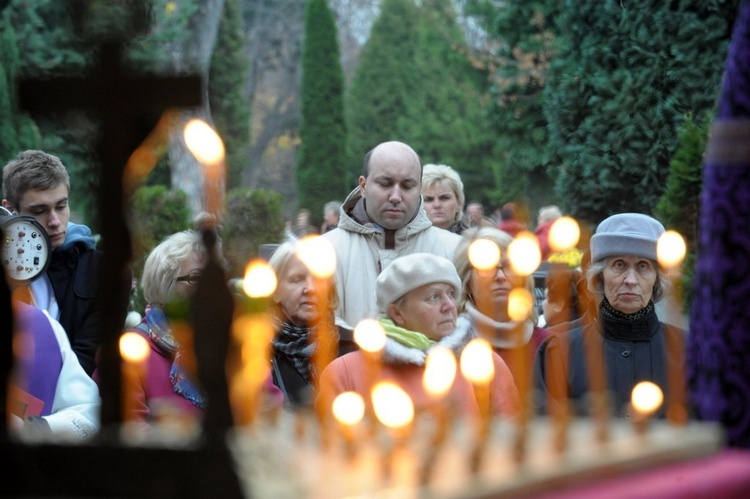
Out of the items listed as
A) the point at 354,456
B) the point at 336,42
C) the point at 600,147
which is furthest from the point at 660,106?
the point at 336,42

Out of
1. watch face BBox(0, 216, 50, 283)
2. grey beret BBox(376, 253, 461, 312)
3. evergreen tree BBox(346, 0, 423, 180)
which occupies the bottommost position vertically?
grey beret BBox(376, 253, 461, 312)

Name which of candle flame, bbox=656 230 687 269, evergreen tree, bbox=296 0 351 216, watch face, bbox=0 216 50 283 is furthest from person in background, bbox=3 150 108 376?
evergreen tree, bbox=296 0 351 216

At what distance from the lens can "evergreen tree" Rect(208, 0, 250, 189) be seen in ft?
90.9

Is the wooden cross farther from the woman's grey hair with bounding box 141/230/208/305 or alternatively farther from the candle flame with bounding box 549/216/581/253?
the woman's grey hair with bounding box 141/230/208/305

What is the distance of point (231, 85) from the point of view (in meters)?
28.2

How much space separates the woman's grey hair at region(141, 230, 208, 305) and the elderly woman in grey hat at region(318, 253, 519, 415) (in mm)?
767

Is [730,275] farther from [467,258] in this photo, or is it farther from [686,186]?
[686,186]

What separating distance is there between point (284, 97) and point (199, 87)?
39.0 meters

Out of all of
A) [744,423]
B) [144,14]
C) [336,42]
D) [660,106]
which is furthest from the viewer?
[336,42]

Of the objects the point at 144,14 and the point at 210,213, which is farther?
the point at 144,14

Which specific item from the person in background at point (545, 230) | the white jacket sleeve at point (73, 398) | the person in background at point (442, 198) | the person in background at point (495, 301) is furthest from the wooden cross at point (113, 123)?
the person in background at point (545, 230)

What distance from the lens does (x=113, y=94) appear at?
188cm

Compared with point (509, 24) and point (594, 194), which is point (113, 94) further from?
point (509, 24)

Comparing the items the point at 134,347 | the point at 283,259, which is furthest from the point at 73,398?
the point at 134,347
